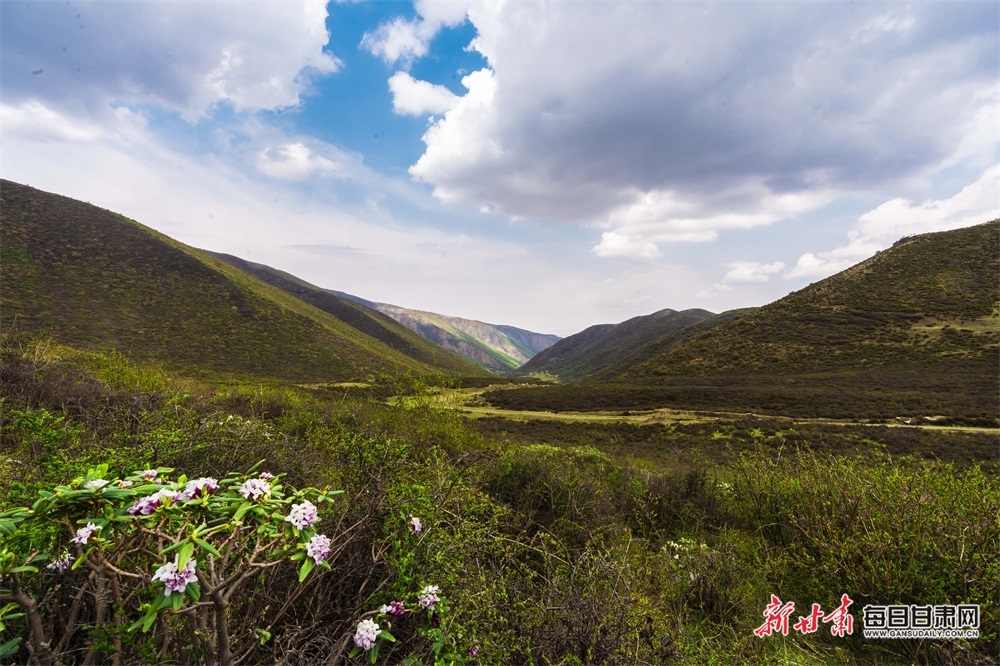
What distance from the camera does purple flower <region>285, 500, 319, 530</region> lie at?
63.6 inches

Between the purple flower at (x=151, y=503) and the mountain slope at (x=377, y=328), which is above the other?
the purple flower at (x=151, y=503)

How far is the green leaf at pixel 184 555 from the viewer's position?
1.28m

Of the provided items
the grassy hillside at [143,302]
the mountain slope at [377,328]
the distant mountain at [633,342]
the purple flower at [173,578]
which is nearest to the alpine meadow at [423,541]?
the purple flower at [173,578]

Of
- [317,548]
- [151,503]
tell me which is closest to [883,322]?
[317,548]

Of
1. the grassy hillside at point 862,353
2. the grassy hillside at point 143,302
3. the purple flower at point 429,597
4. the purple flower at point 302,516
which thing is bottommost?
the grassy hillside at point 143,302

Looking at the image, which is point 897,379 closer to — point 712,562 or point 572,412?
point 572,412

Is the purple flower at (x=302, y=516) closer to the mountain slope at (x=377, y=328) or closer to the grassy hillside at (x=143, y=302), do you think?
the grassy hillside at (x=143, y=302)

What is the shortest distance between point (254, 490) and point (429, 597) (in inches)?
44.0

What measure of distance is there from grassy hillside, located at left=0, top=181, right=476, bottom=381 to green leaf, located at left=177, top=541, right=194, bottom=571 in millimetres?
34812

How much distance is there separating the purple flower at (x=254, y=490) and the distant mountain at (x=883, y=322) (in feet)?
175

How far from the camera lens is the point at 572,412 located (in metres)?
37.9

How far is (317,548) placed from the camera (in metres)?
1.63

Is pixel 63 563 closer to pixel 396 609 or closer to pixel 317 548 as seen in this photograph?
pixel 317 548

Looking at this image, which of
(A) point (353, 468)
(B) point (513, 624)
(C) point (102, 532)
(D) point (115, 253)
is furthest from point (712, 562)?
(D) point (115, 253)
